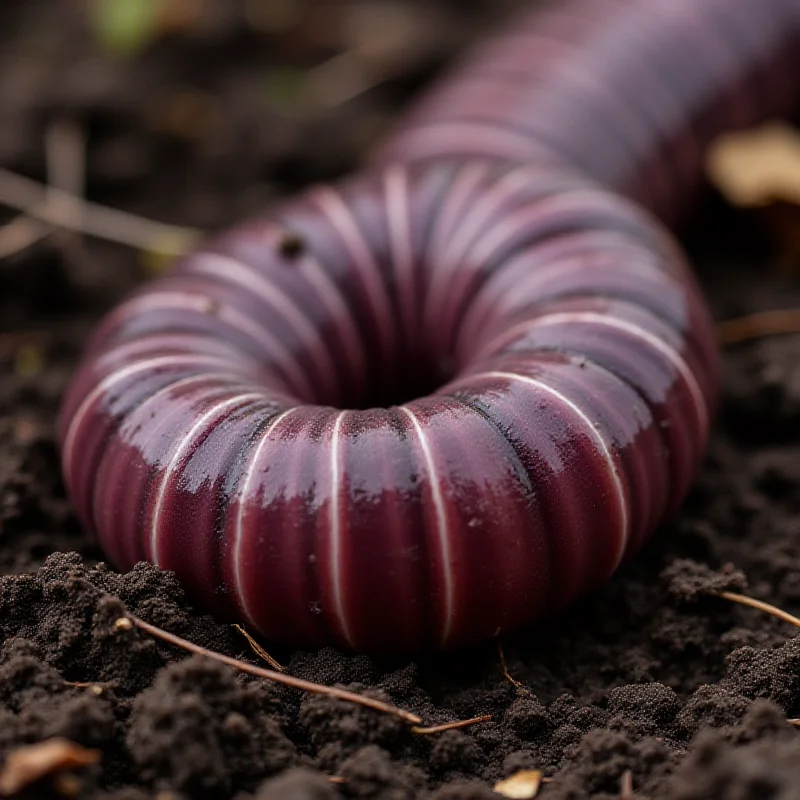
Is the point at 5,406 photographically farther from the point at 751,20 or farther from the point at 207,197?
the point at 751,20

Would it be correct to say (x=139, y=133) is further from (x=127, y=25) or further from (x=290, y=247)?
(x=290, y=247)

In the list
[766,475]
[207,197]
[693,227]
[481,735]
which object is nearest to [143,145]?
[207,197]

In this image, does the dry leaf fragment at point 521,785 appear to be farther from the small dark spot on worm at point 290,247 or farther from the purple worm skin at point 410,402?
the small dark spot on worm at point 290,247

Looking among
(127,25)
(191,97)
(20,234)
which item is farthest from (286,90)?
(20,234)

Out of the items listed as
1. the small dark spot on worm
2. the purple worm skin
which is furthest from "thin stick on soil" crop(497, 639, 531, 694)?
the small dark spot on worm

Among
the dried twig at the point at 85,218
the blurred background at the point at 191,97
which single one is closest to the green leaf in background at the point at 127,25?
the blurred background at the point at 191,97

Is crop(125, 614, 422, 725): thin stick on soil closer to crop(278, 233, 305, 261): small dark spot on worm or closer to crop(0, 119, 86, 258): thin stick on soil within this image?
crop(278, 233, 305, 261): small dark spot on worm
